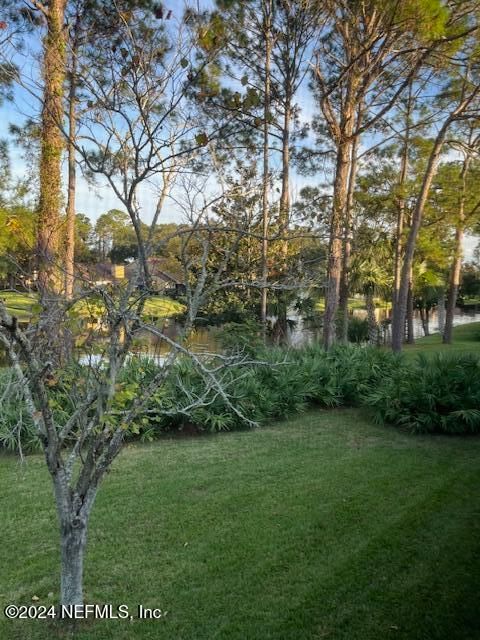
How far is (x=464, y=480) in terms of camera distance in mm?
5105

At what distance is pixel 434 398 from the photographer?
6.99 meters

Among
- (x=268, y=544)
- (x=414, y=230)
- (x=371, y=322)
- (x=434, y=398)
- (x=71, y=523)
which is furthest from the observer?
(x=371, y=322)

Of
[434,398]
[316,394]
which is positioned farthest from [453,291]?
[434,398]

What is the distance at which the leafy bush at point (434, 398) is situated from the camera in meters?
6.76

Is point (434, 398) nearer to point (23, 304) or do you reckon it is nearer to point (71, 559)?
point (23, 304)

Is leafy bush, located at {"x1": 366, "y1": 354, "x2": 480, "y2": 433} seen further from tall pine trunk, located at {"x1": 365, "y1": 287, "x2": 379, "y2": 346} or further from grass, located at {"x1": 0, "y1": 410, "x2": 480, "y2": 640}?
tall pine trunk, located at {"x1": 365, "y1": 287, "x2": 379, "y2": 346}

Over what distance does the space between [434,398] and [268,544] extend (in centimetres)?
408

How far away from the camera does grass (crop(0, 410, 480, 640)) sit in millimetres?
2830

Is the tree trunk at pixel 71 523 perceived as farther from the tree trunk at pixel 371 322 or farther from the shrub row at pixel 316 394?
the tree trunk at pixel 371 322

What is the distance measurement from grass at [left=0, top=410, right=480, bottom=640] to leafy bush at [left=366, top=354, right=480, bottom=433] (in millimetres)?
701

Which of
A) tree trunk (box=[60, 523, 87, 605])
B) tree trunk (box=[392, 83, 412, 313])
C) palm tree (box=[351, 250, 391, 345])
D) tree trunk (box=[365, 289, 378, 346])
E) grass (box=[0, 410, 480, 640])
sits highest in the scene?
tree trunk (box=[392, 83, 412, 313])

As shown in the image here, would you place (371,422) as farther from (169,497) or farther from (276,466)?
(169,497)

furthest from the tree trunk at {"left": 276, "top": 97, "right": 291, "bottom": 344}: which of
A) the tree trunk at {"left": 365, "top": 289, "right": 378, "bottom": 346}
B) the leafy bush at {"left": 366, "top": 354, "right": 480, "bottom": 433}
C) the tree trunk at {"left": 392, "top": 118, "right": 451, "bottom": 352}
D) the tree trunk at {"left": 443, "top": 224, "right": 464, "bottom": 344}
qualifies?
the tree trunk at {"left": 443, "top": 224, "right": 464, "bottom": 344}

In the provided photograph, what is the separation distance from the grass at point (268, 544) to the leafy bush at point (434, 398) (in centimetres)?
70
